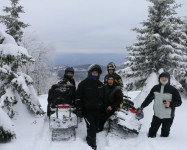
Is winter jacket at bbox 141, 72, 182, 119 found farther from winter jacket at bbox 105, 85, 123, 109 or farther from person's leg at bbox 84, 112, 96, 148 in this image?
person's leg at bbox 84, 112, 96, 148

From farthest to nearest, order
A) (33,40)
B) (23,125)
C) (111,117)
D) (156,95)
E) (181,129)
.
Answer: (33,40) → (181,129) → (23,125) → (111,117) → (156,95)

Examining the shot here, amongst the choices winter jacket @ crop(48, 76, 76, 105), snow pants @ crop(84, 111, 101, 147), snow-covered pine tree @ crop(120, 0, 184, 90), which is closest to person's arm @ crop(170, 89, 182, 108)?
snow pants @ crop(84, 111, 101, 147)

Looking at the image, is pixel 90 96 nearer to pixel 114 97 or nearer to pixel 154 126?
pixel 114 97

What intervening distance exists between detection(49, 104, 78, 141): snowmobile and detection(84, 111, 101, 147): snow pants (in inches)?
15.6

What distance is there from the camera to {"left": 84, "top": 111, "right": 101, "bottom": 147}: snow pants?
256 inches

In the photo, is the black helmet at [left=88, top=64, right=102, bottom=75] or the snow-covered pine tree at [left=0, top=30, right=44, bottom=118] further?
the black helmet at [left=88, top=64, right=102, bottom=75]

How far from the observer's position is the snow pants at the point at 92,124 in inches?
256

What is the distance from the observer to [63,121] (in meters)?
6.78

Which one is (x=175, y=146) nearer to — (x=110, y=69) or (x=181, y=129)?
(x=181, y=129)

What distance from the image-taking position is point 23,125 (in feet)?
26.1

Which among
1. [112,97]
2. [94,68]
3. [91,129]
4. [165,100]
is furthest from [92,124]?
[165,100]

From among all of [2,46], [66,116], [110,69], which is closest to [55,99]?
Result: [66,116]

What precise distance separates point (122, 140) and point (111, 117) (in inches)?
33.5

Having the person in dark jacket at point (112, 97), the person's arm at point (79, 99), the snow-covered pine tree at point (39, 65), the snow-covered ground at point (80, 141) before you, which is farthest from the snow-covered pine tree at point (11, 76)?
the snow-covered pine tree at point (39, 65)
